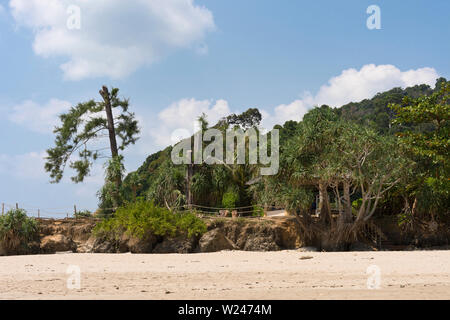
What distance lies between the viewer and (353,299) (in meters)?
5.70

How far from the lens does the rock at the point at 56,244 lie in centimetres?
1956

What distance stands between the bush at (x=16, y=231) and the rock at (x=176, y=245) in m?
6.25

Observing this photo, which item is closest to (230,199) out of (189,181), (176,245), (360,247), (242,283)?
(189,181)

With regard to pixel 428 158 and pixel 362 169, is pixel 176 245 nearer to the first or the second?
pixel 362 169

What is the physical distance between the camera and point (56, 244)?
19.7 metres

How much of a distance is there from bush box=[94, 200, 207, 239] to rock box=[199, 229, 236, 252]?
1.12 ft

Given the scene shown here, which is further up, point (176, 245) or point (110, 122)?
point (110, 122)

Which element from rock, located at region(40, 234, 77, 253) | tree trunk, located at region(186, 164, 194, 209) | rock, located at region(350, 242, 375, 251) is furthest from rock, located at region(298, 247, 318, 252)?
rock, located at region(40, 234, 77, 253)

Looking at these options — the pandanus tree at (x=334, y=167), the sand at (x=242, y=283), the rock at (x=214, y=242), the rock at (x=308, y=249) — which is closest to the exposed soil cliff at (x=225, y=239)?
the rock at (x=214, y=242)

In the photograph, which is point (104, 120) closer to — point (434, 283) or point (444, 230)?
point (444, 230)

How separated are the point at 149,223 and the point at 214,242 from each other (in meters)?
2.86

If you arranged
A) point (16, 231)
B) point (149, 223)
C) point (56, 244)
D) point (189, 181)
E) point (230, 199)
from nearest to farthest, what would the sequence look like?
point (149, 223)
point (16, 231)
point (56, 244)
point (230, 199)
point (189, 181)
